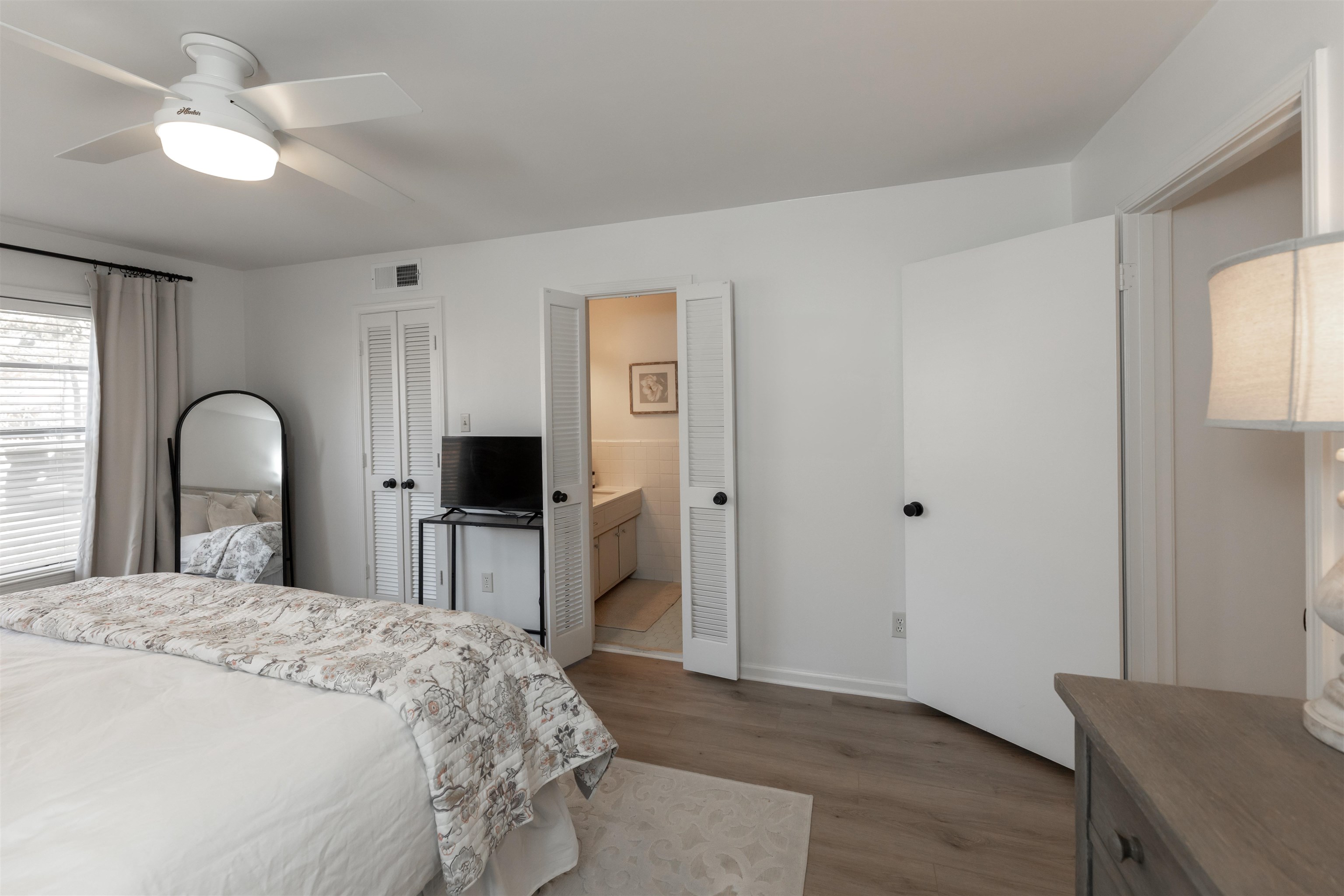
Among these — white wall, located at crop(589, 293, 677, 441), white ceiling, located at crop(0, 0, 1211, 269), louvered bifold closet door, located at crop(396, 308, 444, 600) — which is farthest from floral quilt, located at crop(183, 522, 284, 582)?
white wall, located at crop(589, 293, 677, 441)

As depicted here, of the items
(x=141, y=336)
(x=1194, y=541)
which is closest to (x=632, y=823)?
(x=1194, y=541)

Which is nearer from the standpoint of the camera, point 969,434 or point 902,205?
point 969,434

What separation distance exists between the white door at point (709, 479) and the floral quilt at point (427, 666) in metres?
1.44

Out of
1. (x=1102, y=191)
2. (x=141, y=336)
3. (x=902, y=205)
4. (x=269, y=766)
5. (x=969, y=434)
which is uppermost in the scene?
(x=902, y=205)

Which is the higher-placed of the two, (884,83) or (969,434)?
(884,83)

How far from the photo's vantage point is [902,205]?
2.73m

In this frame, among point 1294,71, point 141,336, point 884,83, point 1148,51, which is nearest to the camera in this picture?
point 1294,71

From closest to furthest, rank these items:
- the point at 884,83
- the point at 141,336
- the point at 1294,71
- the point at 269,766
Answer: the point at 269,766 → the point at 1294,71 → the point at 884,83 → the point at 141,336

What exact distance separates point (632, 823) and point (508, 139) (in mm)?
2505

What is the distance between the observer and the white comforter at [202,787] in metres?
0.86

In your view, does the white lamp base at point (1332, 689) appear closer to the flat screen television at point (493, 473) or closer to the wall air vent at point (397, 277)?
the flat screen television at point (493, 473)

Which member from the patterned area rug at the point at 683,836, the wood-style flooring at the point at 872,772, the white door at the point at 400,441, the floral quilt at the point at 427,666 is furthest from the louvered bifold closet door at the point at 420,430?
the patterned area rug at the point at 683,836

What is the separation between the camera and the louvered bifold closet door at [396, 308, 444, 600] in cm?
366

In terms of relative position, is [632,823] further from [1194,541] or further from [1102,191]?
[1102,191]
